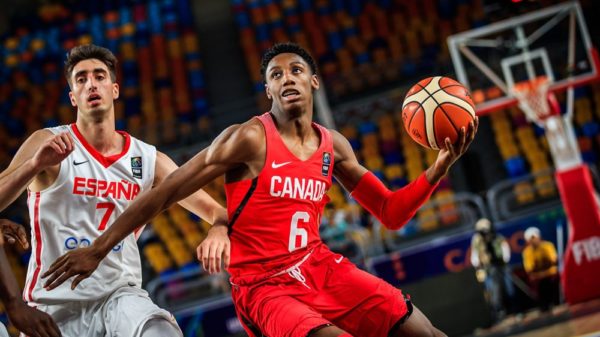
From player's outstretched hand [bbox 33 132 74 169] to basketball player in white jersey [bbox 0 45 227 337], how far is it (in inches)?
3.4

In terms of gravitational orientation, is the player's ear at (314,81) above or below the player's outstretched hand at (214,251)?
above

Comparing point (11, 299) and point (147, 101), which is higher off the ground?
point (147, 101)

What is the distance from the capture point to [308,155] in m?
3.92

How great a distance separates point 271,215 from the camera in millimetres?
3699

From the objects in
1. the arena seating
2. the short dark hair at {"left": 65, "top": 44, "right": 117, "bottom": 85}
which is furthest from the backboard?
Answer: the short dark hair at {"left": 65, "top": 44, "right": 117, "bottom": 85}

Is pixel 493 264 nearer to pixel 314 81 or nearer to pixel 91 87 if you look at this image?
pixel 314 81

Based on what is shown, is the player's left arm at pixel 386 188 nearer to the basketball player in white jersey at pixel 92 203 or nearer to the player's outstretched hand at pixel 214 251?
the basketball player in white jersey at pixel 92 203

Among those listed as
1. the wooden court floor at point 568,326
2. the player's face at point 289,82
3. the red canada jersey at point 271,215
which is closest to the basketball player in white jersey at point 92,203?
the red canada jersey at point 271,215

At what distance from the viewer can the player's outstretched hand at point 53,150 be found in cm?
322

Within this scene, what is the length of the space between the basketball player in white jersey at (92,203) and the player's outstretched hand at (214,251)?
261mm

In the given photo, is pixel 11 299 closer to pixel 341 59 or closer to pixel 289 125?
pixel 289 125

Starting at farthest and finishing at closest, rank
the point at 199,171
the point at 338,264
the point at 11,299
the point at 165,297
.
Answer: the point at 165,297, the point at 338,264, the point at 199,171, the point at 11,299

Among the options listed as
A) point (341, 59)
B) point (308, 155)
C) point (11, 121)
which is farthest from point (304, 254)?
point (11, 121)

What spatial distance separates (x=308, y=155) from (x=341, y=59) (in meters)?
14.4
